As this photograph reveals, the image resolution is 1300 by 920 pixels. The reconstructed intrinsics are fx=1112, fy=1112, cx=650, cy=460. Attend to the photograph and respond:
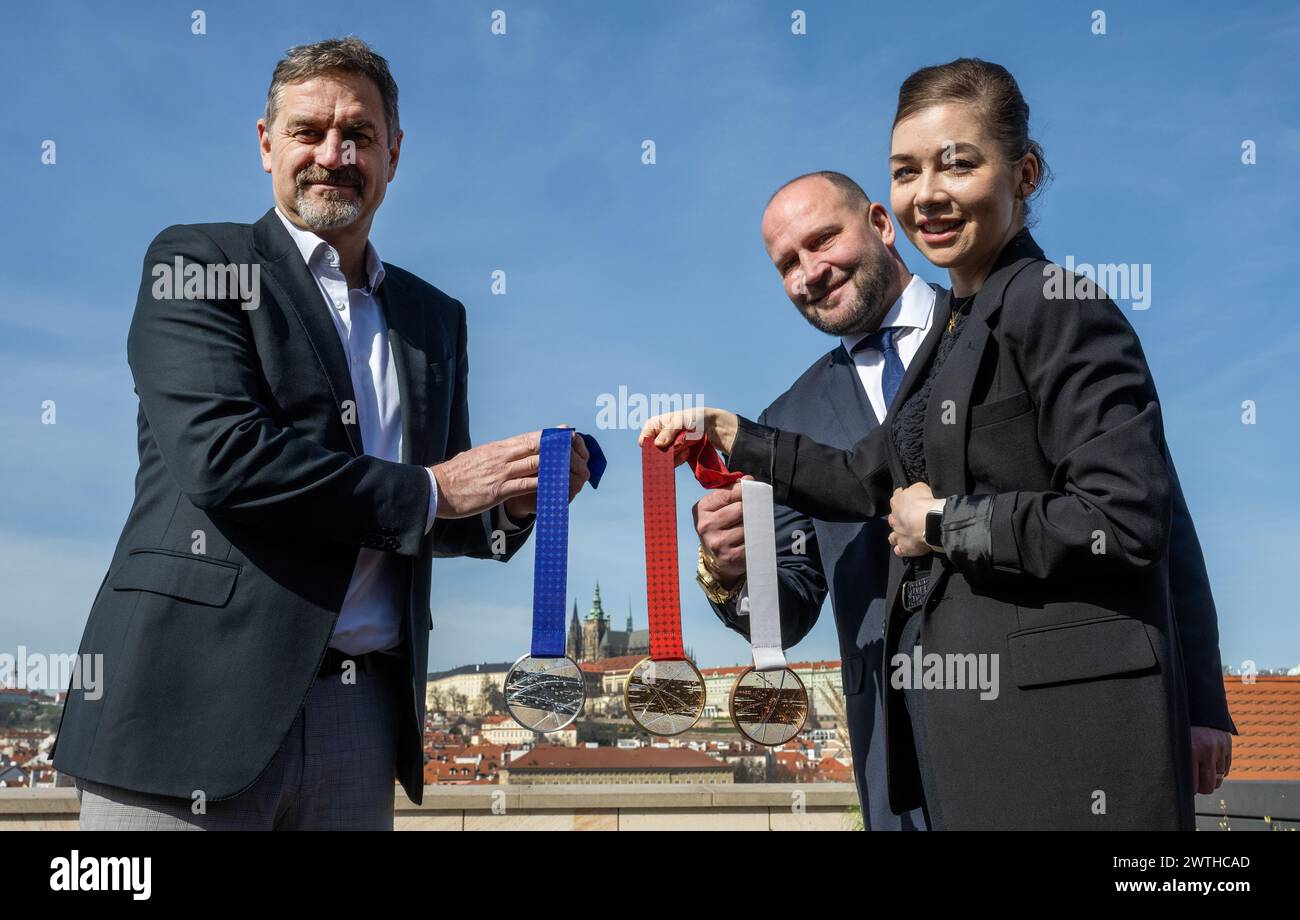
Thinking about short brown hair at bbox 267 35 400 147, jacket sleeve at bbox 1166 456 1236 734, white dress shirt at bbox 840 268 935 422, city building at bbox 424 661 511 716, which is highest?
short brown hair at bbox 267 35 400 147

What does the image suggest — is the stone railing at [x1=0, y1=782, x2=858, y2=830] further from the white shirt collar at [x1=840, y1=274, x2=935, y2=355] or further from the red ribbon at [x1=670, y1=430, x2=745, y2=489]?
the red ribbon at [x1=670, y1=430, x2=745, y2=489]

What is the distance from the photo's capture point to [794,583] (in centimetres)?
314

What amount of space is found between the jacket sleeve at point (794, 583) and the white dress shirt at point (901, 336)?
0.44 metres

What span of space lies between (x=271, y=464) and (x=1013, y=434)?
1.40m

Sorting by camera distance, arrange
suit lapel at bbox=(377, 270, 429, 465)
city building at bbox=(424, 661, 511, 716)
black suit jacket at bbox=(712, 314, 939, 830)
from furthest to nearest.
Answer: city building at bbox=(424, 661, 511, 716) < black suit jacket at bbox=(712, 314, 939, 830) < suit lapel at bbox=(377, 270, 429, 465)

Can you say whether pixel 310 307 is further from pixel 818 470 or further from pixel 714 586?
pixel 714 586

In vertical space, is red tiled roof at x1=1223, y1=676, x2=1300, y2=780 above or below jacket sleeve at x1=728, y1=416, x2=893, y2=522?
below

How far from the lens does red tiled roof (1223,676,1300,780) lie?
1375 cm

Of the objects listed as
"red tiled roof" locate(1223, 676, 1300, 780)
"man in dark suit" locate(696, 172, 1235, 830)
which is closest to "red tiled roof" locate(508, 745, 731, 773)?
"red tiled roof" locate(1223, 676, 1300, 780)

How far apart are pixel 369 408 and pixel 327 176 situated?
58 cm

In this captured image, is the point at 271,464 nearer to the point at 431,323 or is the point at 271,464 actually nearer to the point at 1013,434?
the point at 431,323

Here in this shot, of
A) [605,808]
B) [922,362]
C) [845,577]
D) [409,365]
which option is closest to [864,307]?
[845,577]

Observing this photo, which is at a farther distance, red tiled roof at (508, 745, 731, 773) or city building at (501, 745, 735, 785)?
red tiled roof at (508, 745, 731, 773)
